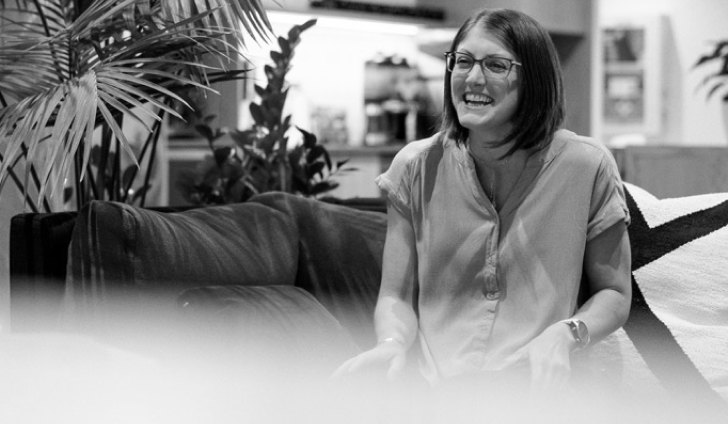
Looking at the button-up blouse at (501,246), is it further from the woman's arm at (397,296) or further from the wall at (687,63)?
the wall at (687,63)

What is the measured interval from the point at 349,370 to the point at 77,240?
2.02 ft

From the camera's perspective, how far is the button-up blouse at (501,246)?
1.59 meters

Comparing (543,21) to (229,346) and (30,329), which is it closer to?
→ (229,346)

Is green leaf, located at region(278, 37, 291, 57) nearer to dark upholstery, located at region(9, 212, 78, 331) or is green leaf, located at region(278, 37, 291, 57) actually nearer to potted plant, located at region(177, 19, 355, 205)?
potted plant, located at region(177, 19, 355, 205)

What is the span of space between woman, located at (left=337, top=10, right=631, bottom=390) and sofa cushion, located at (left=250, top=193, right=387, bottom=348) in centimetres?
40

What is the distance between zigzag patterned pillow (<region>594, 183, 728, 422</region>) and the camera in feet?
5.82

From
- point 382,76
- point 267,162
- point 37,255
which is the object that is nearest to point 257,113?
point 267,162

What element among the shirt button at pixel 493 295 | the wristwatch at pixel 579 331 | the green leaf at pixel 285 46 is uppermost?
the green leaf at pixel 285 46

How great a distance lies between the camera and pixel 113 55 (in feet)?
6.25

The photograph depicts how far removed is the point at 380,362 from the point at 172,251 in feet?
1.84

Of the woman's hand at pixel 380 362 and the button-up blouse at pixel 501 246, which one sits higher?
the button-up blouse at pixel 501 246

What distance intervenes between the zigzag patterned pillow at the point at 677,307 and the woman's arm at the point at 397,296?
1.36ft

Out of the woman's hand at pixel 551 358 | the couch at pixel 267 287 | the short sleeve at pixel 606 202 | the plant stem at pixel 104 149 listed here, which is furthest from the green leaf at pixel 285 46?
the woman's hand at pixel 551 358

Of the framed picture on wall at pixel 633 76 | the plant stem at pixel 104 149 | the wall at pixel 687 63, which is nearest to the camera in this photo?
the plant stem at pixel 104 149
